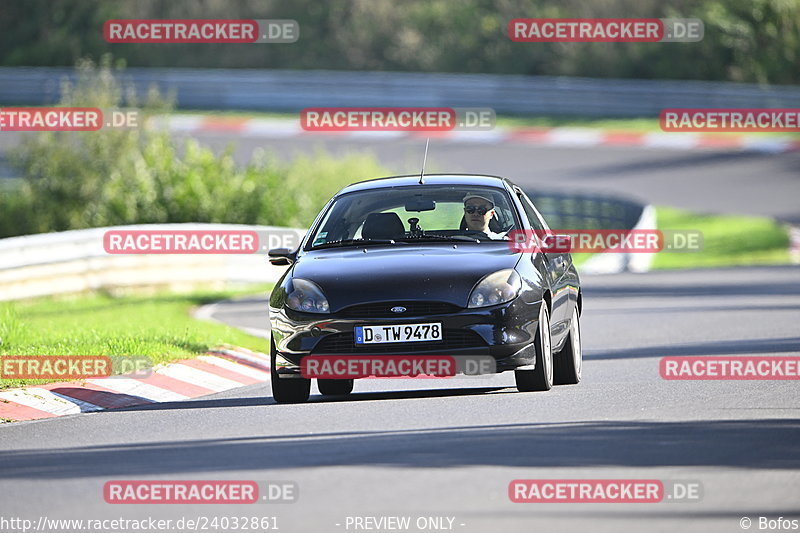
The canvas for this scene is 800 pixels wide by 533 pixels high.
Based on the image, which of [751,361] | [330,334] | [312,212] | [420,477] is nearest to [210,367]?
[330,334]

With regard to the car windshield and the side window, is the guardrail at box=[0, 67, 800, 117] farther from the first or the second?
the car windshield

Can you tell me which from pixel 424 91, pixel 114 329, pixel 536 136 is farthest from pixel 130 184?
pixel 424 91

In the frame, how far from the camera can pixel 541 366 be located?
11602 millimetres

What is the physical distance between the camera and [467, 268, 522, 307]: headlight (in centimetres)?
1112

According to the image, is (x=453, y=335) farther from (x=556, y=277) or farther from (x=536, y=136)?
(x=536, y=136)

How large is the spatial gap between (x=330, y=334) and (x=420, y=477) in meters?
2.92

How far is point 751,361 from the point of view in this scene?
14.2 m

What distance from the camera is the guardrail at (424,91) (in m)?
41.2

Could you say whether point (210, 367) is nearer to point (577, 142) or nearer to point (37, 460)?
point (37, 460)

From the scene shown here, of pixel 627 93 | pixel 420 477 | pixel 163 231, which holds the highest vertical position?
pixel 627 93

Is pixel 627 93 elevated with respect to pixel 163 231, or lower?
elevated

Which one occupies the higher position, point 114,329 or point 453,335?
point 453,335

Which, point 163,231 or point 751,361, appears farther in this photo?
point 163,231

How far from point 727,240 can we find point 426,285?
22320mm
